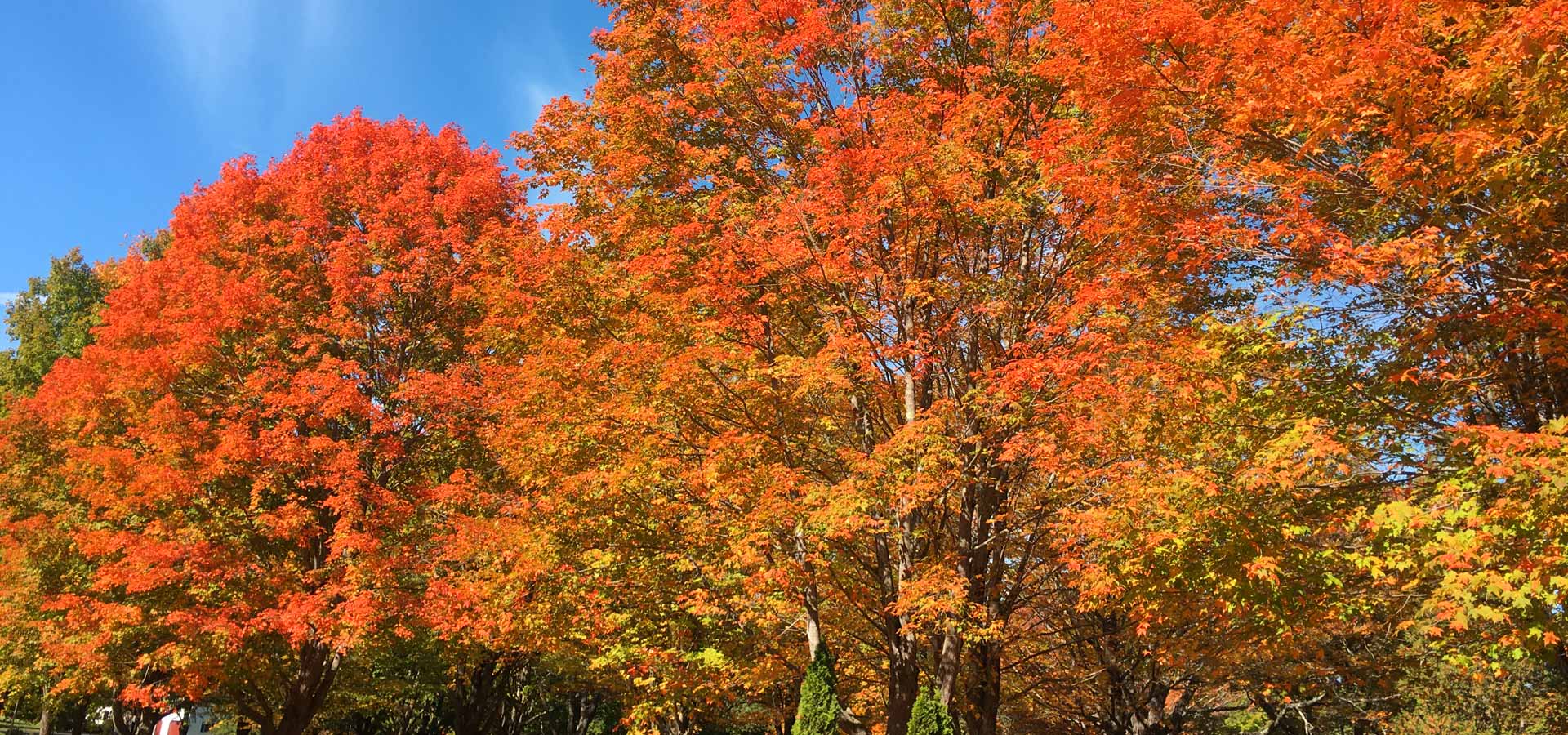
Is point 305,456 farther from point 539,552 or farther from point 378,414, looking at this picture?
point 539,552

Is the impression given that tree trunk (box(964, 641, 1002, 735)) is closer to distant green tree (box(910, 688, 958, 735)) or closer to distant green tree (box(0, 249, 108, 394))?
distant green tree (box(910, 688, 958, 735))

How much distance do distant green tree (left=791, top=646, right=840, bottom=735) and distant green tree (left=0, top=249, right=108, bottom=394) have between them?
26995 mm

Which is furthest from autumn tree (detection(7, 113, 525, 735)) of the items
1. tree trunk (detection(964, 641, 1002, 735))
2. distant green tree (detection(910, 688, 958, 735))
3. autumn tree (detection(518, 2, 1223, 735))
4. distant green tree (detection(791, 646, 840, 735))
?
tree trunk (detection(964, 641, 1002, 735))

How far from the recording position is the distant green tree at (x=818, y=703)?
11047 millimetres

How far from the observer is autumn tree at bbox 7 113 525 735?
50.5 ft

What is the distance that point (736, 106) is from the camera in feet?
45.3

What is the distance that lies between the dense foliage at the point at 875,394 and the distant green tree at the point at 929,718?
0.06 metres

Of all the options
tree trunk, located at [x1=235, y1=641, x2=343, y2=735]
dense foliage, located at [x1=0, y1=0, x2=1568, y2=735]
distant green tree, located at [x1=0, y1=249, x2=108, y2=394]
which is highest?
distant green tree, located at [x1=0, y1=249, x2=108, y2=394]

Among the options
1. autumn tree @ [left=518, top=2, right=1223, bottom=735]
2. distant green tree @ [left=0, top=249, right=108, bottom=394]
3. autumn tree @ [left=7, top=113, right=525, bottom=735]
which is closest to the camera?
autumn tree @ [left=518, top=2, right=1223, bottom=735]

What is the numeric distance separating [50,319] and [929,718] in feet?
105

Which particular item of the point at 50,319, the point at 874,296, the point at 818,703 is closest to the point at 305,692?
the point at 818,703

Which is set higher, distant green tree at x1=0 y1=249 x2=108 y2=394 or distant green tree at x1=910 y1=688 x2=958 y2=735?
distant green tree at x1=0 y1=249 x2=108 y2=394

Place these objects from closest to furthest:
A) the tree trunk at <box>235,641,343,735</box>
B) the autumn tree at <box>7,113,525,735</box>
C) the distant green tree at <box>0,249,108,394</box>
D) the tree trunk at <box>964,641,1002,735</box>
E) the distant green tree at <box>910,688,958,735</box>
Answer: the distant green tree at <box>910,688,958,735</box> → the tree trunk at <box>964,641,1002,735</box> → the autumn tree at <box>7,113,525,735</box> → the tree trunk at <box>235,641,343,735</box> → the distant green tree at <box>0,249,108,394</box>

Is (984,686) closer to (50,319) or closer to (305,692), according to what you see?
(305,692)
